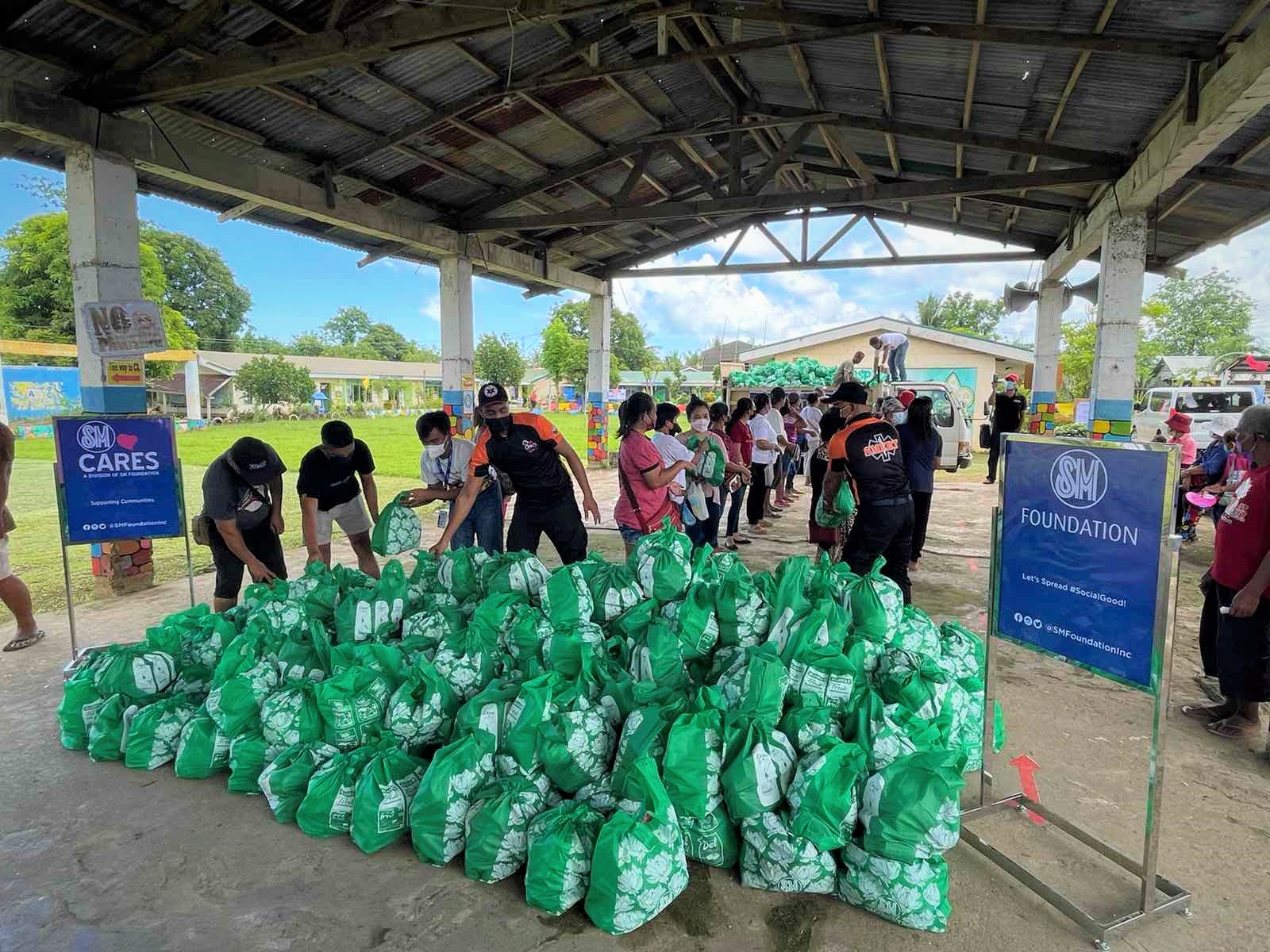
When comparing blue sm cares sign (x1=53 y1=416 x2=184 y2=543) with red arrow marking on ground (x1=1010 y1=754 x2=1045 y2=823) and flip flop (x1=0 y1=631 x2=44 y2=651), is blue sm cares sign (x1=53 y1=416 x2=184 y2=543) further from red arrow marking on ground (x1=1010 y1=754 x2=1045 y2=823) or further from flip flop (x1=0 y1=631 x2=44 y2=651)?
red arrow marking on ground (x1=1010 y1=754 x2=1045 y2=823)

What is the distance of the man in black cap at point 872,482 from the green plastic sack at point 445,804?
9.19 ft

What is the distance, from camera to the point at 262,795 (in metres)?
2.70

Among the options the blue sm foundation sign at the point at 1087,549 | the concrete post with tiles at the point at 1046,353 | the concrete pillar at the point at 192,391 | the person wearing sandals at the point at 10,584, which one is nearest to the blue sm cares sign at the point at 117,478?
the person wearing sandals at the point at 10,584

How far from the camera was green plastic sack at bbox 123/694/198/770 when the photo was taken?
2871 mm

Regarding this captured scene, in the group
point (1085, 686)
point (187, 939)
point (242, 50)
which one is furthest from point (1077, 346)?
point (187, 939)

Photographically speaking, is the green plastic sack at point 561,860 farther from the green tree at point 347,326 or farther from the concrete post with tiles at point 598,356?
the green tree at point 347,326

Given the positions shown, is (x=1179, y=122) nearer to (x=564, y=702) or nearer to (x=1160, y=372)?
(x=564, y=702)

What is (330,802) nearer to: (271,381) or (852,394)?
(852,394)

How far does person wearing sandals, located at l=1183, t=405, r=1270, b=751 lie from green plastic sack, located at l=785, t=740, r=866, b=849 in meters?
2.12

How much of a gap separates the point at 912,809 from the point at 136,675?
3209 millimetres

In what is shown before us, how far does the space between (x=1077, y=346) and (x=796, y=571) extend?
3211 cm

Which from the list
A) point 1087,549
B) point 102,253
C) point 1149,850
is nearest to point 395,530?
point 102,253

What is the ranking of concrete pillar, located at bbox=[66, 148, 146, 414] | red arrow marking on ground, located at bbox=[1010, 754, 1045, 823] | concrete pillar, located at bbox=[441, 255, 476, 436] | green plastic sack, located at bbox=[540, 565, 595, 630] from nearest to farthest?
1. red arrow marking on ground, located at bbox=[1010, 754, 1045, 823]
2. green plastic sack, located at bbox=[540, 565, 595, 630]
3. concrete pillar, located at bbox=[66, 148, 146, 414]
4. concrete pillar, located at bbox=[441, 255, 476, 436]

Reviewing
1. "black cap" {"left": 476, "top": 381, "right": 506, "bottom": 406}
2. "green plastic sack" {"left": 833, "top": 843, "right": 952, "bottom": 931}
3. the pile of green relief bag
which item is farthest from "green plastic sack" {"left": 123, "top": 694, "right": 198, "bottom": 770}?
"green plastic sack" {"left": 833, "top": 843, "right": 952, "bottom": 931}
